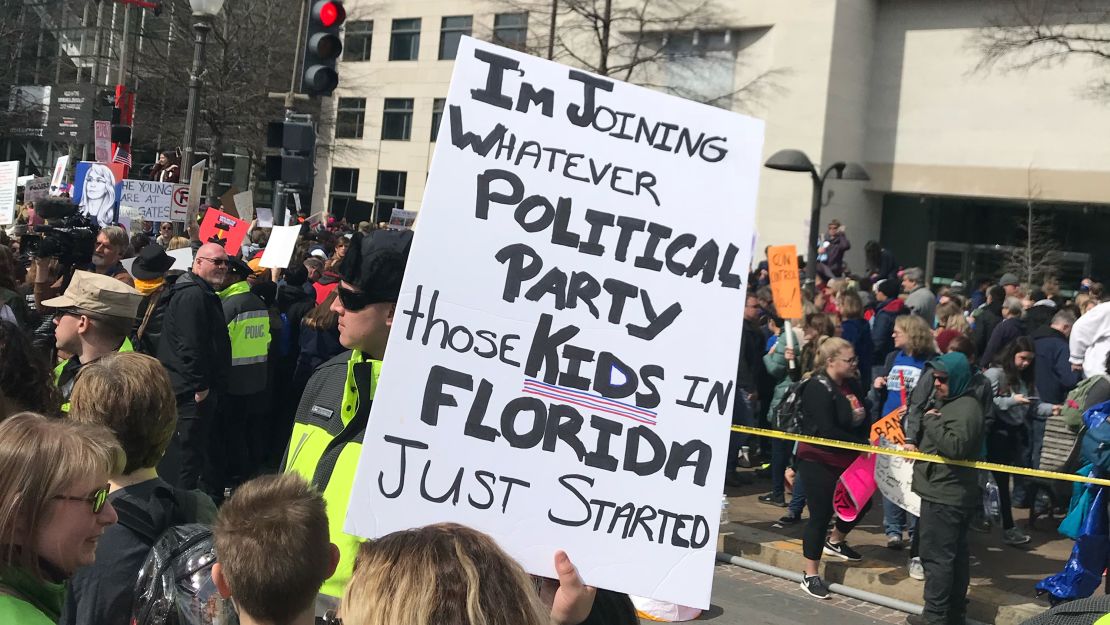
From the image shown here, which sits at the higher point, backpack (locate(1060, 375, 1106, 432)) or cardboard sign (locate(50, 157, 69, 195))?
cardboard sign (locate(50, 157, 69, 195))

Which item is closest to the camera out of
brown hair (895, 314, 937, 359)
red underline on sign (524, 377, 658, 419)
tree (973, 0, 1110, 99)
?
red underline on sign (524, 377, 658, 419)

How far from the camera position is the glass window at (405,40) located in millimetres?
45406

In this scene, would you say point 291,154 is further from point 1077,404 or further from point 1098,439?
point 1098,439

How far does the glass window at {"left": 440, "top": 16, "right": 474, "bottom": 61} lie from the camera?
4384cm

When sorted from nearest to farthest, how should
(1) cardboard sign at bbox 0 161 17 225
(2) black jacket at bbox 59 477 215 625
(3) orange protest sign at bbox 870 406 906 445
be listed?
1. (2) black jacket at bbox 59 477 215 625
2. (3) orange protest sign at bbox 870 406 906 445
3. (1) cardboard sign at bbox 0 161 17 225

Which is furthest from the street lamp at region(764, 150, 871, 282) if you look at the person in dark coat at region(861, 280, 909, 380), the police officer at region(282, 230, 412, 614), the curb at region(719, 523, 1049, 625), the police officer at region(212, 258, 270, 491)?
the police officer at region(282, 230, 412, 614)

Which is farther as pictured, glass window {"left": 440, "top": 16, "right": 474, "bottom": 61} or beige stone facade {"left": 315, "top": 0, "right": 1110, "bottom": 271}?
glass window {"left": 440, "top": 16, "right": 474, "bottom": 61}

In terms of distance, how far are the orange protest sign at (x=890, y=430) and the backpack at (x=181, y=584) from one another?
6502mm

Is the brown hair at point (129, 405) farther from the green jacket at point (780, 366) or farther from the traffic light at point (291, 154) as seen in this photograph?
the traffic light at point (291, 154)

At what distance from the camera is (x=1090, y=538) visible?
7160mm

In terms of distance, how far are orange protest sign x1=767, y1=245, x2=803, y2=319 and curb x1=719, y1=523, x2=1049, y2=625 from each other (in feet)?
6.78

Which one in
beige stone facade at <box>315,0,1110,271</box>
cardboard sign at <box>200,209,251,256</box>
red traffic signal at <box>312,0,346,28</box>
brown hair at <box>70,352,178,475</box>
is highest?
beige stone facade at <box>315,0,1110,271</box>

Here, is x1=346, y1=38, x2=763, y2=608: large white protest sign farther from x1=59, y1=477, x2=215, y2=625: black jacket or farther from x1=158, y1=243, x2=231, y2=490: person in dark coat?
x1=158, y1=243, x2=231, y2=490: person in dark coat

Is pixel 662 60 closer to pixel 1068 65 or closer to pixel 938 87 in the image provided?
pixel 938 87
